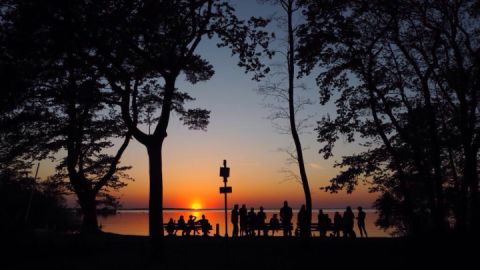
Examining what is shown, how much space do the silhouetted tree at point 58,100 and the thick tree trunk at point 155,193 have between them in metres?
3.12

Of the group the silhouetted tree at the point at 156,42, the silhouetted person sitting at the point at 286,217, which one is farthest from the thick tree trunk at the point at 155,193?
the silhouetted person sitting at the point at 286,217

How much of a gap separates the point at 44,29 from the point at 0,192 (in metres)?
31.0

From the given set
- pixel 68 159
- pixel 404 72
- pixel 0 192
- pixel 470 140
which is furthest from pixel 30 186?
pixel 470 140

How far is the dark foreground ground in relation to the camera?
12.7 m

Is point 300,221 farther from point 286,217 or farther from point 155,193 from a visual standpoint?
point 155,193

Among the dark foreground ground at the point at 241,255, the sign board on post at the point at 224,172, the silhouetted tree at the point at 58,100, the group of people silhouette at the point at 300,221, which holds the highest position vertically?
the silhouetted tree at the point at 58,100

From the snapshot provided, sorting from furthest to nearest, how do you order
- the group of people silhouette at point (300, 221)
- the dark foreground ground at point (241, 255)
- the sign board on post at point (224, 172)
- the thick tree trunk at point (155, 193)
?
the group of people silhouette at point (300, 221), the sign board on post at point (224, 172), the thick tree trunk at point (155, 193), the dark foreground ground at point (241, 255)

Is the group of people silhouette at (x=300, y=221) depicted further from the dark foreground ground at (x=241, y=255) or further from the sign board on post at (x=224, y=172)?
the sign board on post at (x=224, y=172)

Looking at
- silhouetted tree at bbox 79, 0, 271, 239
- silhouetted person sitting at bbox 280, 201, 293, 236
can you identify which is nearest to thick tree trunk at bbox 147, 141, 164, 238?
silhouetted tree at bbox 79, 0, 271, 239

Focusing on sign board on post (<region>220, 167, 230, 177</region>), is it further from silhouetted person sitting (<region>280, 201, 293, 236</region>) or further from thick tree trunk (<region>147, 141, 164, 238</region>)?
silhouetted person sitting (<region>280, 201, 293, 236</region>)

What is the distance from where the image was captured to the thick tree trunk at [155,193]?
49.2 feet

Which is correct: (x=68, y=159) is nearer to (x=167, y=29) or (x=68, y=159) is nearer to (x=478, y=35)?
(x=167, y=29)

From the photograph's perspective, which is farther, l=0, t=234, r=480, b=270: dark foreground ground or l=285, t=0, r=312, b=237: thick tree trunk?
l=285, t=0, r=312, b=237: thick tree trunk

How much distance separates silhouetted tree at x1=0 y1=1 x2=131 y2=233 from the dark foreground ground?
5.80m
